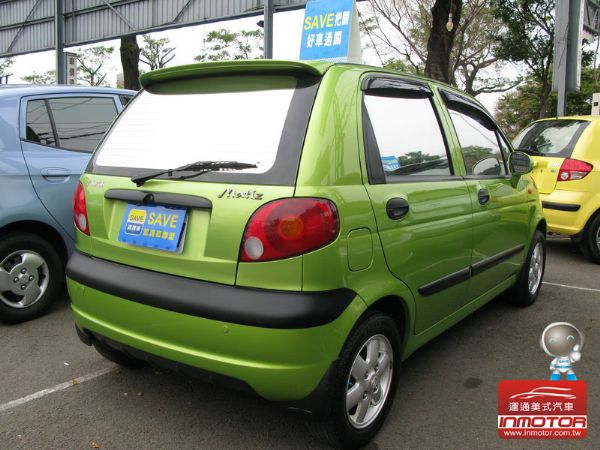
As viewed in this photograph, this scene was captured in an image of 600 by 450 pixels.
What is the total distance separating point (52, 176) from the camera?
3.95 metres

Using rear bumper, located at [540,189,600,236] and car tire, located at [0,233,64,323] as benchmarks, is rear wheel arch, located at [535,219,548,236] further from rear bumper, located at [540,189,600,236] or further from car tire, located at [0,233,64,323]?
car tire, located at [0,233,64,323]

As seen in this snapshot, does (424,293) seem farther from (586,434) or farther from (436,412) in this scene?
(586,434)

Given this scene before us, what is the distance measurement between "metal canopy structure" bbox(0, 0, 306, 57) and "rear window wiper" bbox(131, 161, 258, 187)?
10.6 metres

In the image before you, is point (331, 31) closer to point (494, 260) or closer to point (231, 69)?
point (494, 260)

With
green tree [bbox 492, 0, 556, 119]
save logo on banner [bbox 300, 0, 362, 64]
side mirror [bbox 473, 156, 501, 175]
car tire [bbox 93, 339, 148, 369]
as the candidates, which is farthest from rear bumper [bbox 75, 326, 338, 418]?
green tree [bbox 492, 0, 556, 119]

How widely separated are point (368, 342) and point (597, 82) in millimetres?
24101

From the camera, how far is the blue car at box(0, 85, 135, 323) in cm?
371

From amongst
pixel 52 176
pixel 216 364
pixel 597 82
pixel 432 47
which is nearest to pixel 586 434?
pixel 216 364

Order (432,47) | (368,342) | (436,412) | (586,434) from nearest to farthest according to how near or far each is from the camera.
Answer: (368,342)
(586,434)
(436,412)
(432,47)

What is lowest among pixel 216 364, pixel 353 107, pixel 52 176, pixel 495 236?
pixel 216 364

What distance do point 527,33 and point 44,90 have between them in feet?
68.8

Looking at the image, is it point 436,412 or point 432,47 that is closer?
point 436,412

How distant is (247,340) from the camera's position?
6.47ft

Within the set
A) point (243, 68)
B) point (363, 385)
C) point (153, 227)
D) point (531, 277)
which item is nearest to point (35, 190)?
point (153, 227)
